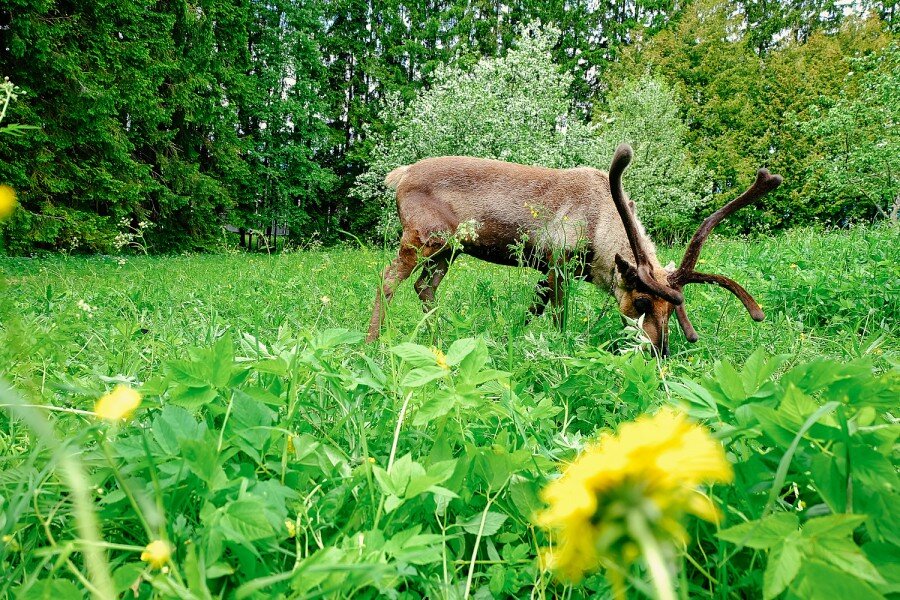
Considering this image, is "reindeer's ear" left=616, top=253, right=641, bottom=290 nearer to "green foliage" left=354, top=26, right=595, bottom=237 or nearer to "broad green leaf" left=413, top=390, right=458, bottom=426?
"broad green leaf" left=413, top=390, right=458, bottom=426

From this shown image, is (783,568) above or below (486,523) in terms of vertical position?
above

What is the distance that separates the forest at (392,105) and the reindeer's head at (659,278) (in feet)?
26.3

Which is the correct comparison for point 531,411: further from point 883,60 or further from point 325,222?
point 883,60

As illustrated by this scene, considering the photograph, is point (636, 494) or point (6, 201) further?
point (6, 201)

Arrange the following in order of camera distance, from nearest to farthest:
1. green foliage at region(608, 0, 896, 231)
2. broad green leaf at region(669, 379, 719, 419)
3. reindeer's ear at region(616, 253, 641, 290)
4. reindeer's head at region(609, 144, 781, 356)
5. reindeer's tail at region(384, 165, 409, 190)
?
broad green leaf at region(669, 379, 719, 419)
reindeer's head at region(609, 144, 781, 356)
reindeer's ear at region(616, 253, 641, 290)
reindeer's tail at region(384, 165, 409, 190)
green foliage at region(608, 0, 896, 231)

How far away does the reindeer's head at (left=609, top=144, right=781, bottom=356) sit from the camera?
3.41 m

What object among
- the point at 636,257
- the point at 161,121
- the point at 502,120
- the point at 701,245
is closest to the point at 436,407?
the point at 701,245

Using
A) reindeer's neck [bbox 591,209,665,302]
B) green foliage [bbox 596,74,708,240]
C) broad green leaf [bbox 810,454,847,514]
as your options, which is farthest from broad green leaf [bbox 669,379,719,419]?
green foliage [bbox 596,74,708,240]

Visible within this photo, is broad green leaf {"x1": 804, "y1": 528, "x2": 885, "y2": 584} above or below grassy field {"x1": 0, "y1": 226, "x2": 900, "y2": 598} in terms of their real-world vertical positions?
above

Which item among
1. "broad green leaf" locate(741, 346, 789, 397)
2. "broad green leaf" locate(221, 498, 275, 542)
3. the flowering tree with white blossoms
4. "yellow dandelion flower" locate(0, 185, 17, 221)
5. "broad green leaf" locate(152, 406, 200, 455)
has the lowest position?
"broad green leaf" locate(221, 498, 275, 542)

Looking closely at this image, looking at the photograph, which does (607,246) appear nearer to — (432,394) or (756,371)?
(432,394)

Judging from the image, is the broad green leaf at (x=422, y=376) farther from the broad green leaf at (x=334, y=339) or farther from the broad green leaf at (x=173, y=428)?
the broad green leaf at (x=173, y=428)

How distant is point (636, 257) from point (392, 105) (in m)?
23.4

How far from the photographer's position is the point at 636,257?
3898 millimetres
